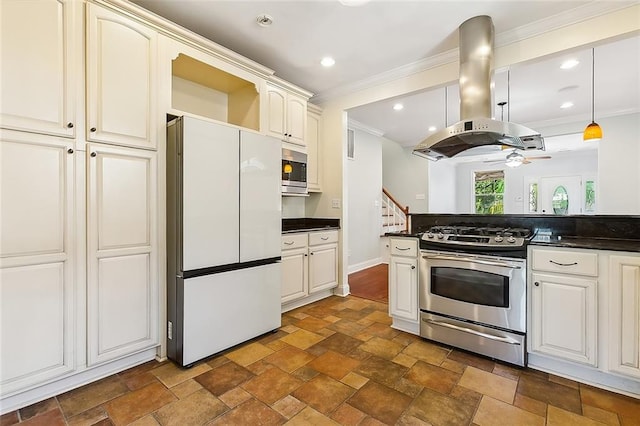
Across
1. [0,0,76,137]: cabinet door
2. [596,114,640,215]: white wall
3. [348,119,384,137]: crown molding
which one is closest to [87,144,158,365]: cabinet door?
[0,0,76,137]: cabinet door

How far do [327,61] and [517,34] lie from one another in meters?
1.74

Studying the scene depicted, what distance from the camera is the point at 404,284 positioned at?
281 centimetres

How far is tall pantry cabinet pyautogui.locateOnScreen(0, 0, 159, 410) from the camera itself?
1.66 m

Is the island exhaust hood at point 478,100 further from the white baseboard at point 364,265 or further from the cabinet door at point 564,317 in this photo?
the white baseboard at point 364,265

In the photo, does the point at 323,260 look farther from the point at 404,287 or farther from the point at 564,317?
the point at 564,317

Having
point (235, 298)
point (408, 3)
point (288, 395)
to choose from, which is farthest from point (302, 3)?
point (288, 395)

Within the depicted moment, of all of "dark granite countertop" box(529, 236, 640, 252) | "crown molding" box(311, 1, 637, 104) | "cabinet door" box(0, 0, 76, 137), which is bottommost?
"dark granite countertop" box(529, 236, 640, 252)

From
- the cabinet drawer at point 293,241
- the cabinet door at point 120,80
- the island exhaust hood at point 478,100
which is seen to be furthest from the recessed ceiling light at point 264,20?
the cabinet drawer at point 293,241

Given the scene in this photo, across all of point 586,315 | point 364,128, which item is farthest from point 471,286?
point 364,128

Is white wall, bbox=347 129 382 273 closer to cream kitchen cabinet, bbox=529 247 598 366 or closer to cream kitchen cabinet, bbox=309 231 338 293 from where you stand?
cream kitchen cabinet, bbox=309 231 338 293

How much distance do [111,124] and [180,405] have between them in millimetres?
1830

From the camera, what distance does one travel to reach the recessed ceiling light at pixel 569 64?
3.25 m

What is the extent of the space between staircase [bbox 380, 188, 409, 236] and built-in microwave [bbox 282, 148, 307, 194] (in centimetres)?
328

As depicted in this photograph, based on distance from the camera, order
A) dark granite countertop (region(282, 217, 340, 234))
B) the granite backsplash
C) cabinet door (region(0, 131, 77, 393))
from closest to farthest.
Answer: cabinet door (region(0, 131, 77, 393))
the granite backsplash
dark granite countertop (region(282, 217, 340, 234))
